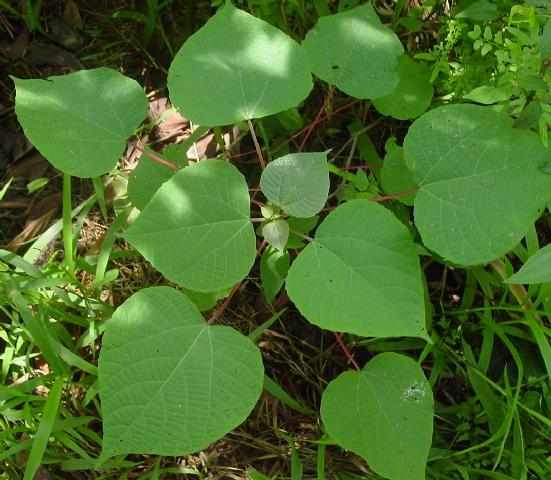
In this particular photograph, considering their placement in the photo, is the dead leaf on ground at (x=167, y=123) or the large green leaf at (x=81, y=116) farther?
the dead leaf on ground at (x=167, y=123)

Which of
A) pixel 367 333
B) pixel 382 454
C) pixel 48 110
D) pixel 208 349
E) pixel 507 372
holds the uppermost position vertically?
pixel 48 110

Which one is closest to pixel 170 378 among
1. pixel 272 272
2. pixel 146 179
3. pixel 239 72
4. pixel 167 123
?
pixel 272 272

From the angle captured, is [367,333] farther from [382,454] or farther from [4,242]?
[4,242]

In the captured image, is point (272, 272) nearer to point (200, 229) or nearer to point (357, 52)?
point (200, 229)

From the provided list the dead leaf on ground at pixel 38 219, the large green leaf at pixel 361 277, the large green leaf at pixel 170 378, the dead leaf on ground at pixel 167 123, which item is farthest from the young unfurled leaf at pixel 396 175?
the dead leaf on ground at pixel 38 219

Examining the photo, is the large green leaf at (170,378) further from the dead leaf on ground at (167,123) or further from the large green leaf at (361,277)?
Result: the dead leaf on ground at (167,123)

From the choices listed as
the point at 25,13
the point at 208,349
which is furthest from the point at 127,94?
the point at 25,13

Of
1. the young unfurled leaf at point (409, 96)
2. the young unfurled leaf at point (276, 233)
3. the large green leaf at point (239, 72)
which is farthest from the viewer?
the young unfurled leaf at point (409, 96)
